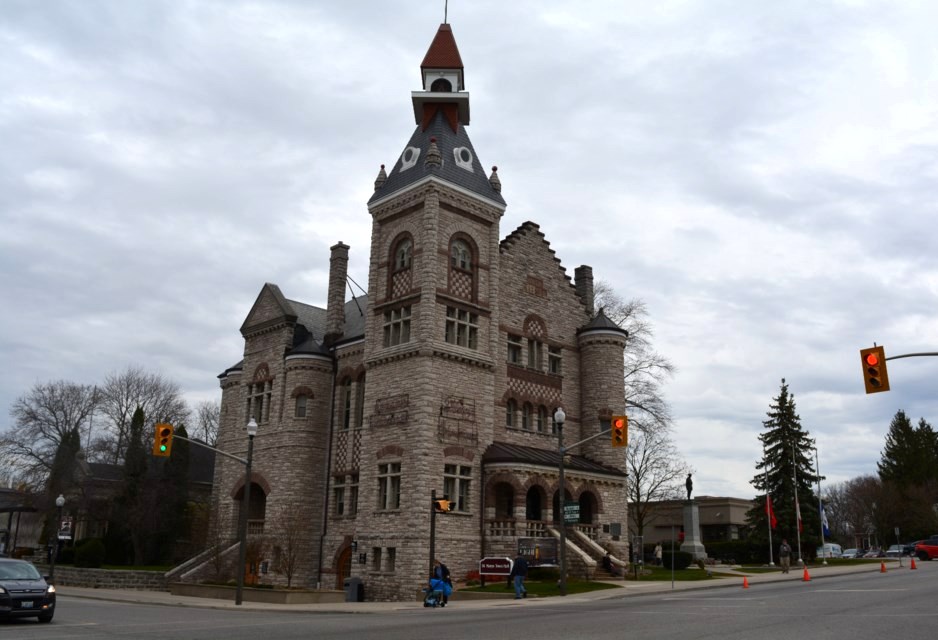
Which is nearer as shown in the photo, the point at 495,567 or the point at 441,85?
the point at 495,567

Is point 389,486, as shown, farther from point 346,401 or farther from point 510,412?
point 346,401

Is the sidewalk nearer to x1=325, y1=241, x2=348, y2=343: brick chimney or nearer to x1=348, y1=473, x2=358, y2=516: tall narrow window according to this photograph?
x1=348, y1=473, x2=358, y2=516: tall narrow window

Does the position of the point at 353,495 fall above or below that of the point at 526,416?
below

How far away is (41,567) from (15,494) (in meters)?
20.1

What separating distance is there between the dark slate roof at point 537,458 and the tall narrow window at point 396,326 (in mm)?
6771

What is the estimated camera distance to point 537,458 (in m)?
37.5

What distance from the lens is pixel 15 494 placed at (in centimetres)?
6341

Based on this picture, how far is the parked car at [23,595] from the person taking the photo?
1870cm

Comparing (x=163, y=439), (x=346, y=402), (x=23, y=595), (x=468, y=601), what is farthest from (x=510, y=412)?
(x=23, y=595)

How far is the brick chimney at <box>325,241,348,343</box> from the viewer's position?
45.3 metres

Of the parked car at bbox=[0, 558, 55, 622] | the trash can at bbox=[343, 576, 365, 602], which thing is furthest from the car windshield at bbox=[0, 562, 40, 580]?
the trash can at bbox=[343, 576, 365, 602]

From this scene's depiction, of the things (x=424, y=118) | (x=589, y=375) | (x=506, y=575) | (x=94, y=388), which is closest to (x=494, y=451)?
(x=506, y=575)

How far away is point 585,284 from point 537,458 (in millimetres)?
14200

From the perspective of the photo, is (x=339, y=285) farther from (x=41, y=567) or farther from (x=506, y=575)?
(x=41, y=567)
